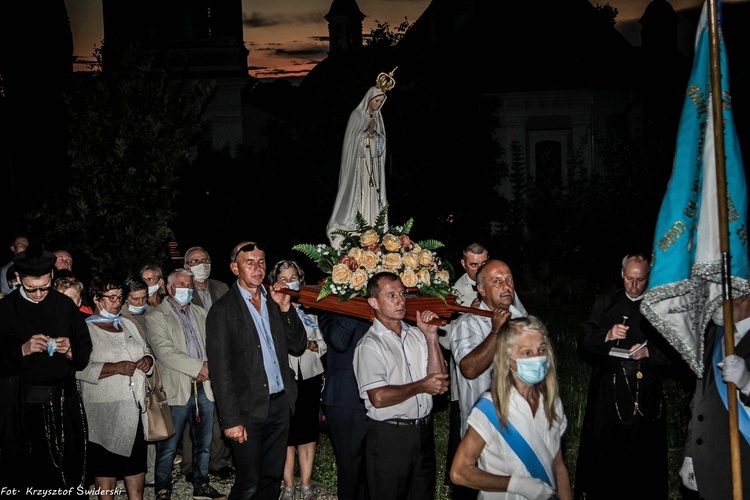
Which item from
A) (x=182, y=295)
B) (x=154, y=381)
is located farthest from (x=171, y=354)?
(x=182, y=295)

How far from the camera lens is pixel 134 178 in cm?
1266

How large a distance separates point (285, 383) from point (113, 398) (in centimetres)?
150

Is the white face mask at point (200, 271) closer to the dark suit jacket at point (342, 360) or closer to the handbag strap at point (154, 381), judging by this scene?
the handbag strap at point (154, 381)

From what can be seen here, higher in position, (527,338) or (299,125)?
(299,125)

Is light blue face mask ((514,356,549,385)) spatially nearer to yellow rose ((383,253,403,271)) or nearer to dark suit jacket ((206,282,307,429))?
dark suit jacket ((206,282,307,429))

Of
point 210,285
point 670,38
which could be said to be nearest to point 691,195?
point 210,285

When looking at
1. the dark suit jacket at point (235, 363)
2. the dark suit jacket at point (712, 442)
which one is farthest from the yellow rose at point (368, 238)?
the dark suit jacket at point (712, 442)

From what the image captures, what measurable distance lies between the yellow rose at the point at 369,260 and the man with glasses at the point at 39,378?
2.21 metres

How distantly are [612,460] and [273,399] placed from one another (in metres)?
2.80

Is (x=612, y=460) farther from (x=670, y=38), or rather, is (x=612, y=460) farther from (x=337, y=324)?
(x=670, y=38)

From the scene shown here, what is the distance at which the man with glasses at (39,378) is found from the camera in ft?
21.6

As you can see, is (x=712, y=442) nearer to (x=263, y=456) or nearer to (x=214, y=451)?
(x=263, y=456)

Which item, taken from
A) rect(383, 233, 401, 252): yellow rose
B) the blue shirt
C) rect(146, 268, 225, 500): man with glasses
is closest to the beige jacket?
rect(146, 268, 225, 500): man with glasses

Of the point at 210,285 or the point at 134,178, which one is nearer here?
the point at 210,285
